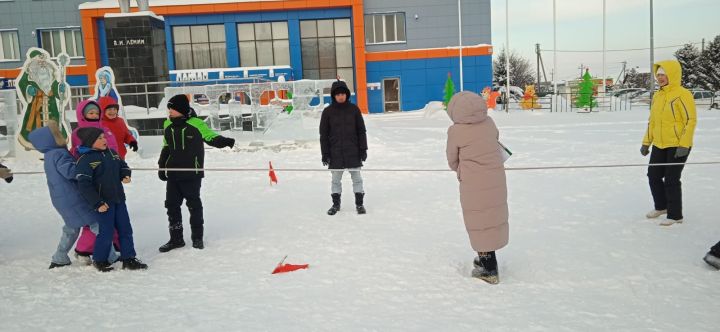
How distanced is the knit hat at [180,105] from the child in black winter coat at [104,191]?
78 cm

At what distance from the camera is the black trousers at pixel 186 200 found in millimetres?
5480

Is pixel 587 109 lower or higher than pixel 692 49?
lower

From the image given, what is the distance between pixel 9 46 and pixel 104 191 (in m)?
35.9

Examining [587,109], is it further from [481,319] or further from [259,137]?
[481,319]

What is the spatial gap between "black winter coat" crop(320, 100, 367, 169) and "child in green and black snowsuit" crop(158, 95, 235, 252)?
1615 millimetres

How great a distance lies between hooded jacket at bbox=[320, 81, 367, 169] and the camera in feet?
22.3

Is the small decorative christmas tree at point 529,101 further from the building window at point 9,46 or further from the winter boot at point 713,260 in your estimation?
the building window at point 9,46

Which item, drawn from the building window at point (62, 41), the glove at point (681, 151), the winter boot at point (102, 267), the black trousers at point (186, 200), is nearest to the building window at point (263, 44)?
the building window at point (62, 41)

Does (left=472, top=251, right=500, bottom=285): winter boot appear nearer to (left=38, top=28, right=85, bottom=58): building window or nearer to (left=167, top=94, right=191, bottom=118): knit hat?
(left=167, top=94, right=191, bottom=118): knit hat

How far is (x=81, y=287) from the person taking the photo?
439 centimetres

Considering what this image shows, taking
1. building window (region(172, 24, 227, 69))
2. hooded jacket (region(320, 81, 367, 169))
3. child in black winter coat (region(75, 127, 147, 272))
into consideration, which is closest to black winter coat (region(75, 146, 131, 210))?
child in black winter coat (region(75, 127, 147, 272))

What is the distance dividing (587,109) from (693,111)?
1096 inches

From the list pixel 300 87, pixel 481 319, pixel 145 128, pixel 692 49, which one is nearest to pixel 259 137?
pixel 300 87

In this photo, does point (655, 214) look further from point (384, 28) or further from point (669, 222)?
point (384, 28)
